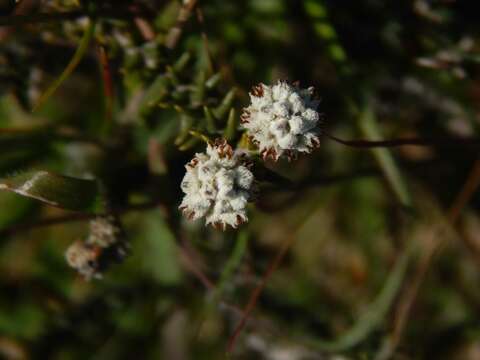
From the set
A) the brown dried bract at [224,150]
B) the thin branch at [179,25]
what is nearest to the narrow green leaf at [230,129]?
the brown dried bract at [224,150]

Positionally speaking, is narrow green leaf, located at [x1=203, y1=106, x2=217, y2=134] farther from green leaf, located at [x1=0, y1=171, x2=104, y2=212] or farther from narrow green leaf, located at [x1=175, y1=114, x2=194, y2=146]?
green leaf, located at [x1=0, y1=171, x2=104, y2=212]

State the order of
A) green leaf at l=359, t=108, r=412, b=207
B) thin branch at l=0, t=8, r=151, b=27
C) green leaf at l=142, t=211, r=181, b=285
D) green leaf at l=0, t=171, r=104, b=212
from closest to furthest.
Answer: green leaf at l=0, t=171, r=104, b=212 < thin branch at l=0, t=8, r=151, b=27 < green leaf at l=359, t=108, r=412, b=207 < green leaf at l=142, t=211, r=181, b=285

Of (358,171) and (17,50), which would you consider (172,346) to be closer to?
(358,171)

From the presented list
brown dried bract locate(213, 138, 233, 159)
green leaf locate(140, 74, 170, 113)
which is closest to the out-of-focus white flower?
brown dried bract locate(213, 138, 233, 159)

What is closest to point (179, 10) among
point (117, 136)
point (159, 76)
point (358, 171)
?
point (159, 76)

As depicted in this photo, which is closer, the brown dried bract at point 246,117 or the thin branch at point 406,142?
the brown dried bract at point 246,117

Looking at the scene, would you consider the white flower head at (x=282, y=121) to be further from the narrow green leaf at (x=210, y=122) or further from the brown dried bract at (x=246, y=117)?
the narrow green leaf at (x=210, y=122)
